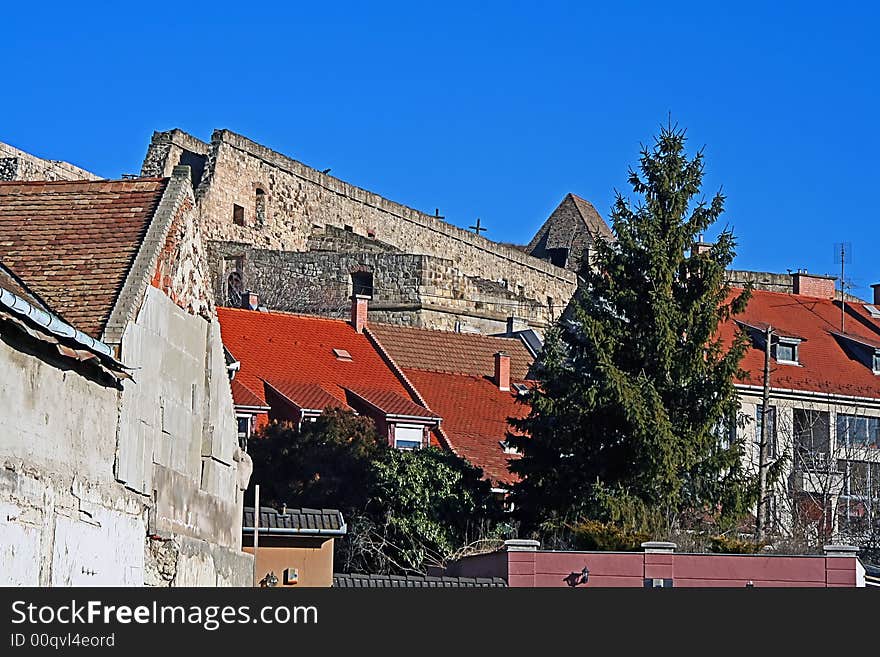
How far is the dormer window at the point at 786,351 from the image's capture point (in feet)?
146

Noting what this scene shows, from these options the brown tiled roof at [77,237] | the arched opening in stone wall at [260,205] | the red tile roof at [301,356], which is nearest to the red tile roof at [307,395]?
the red tile roof at [301,356]

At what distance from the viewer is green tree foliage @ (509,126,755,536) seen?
2980 cm

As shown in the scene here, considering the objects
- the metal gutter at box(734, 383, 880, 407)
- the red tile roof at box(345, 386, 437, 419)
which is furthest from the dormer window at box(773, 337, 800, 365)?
the red tile roof at box(345, 386, 437, 419)

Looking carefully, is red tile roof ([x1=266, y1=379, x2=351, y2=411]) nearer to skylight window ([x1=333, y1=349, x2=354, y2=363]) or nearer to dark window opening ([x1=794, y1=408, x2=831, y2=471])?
skylight window ([x1=333, y1=349, x2=354, y2=363])

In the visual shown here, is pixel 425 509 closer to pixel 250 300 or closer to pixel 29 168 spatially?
pixel 250 300

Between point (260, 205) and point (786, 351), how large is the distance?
21.0 m

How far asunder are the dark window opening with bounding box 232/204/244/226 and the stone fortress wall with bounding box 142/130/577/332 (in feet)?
0.14

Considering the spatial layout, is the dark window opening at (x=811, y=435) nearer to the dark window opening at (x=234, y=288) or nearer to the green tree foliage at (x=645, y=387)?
the green tree foliage at (x=645, y=387)

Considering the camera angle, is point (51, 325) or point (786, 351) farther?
point (786, 351)

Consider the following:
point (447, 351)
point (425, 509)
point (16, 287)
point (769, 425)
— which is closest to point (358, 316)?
point (447, 351)

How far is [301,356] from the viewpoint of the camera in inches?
1649

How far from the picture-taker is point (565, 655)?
1096 centimetres

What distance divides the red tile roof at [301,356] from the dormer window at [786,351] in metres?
9.63

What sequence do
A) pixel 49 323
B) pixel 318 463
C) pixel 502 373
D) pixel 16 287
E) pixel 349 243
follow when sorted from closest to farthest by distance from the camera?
pixel 49 323, pixel 16 287, pixel 318 463, pixel 502 373, pixel 349 243
